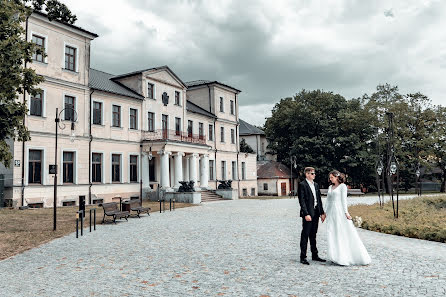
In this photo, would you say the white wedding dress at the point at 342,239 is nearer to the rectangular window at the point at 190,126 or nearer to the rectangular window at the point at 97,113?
the rectangular window at the point at 97,113

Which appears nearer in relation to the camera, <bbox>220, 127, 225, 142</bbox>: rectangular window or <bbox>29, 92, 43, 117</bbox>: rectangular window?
<bbox>29, 92, 43, 117</bbox>: rectangular window

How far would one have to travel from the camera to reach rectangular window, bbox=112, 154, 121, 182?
90.2 ft

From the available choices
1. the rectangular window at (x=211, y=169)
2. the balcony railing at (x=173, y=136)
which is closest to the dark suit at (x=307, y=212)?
the balcony railing at (x=173, y=136)

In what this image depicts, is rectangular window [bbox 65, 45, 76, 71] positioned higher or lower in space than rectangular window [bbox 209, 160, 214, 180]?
higher

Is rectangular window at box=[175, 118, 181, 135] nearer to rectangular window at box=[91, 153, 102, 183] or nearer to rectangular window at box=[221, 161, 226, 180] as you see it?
rectangular window at box=[221, 161, 226, 180]

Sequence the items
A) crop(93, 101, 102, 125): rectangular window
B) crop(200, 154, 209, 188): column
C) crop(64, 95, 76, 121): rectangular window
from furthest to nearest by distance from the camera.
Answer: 1. crop(200, 154, 209, 188): column
2. crop(93, 101, 102, 125): rectangular window
3. crop(64, 95, 76, 121): rectangular window

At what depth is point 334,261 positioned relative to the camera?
7.29m

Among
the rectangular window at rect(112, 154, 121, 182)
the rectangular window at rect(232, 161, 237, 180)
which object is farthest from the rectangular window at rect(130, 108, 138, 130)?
Result: the rectangular window at rect(232, 161, 237, 180)

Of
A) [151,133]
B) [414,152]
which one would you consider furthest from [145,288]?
[414,152]

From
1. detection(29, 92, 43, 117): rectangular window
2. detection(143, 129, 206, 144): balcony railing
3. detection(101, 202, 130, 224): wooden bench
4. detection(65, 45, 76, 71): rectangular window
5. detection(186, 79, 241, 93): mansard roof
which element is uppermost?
detection(186, 79, 241, 93): mansard roof

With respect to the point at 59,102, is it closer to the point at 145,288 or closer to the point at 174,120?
the point at 174,120

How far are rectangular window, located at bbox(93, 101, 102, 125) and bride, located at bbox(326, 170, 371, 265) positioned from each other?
22.0 meters

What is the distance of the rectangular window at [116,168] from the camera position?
1082 inches

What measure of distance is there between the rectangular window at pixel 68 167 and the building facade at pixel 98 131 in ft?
0.22
